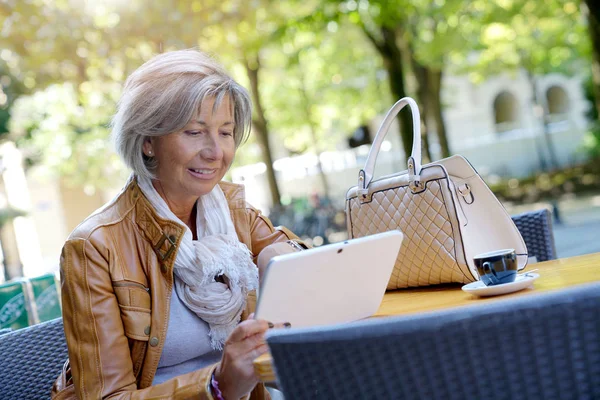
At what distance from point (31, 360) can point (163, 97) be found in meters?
1.11

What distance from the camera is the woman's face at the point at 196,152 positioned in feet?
8.27

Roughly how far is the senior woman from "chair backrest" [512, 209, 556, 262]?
4.44 feet

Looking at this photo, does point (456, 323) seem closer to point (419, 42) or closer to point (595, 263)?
point (595, 263)

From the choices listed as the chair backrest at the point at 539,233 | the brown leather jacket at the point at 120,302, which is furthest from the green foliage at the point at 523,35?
the brown leather jacket at the point at 120,302

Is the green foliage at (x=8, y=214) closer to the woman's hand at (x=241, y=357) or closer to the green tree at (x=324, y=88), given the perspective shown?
the green tree at (x=324, y=88)

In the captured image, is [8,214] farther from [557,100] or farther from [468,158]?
[557,100]

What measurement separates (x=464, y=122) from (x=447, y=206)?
4209 cm

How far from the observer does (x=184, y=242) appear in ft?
8.16

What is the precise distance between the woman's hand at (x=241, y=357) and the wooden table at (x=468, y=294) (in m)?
0.06

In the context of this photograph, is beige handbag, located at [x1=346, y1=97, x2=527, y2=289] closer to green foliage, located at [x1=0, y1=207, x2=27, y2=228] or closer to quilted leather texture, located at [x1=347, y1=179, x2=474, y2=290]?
quilted leather texture, located at [x1=347, y1=179, x2=474, y2=290]

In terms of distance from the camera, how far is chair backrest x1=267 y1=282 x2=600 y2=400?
1.25 m

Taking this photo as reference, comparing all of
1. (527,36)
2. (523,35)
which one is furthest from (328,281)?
(527,36)

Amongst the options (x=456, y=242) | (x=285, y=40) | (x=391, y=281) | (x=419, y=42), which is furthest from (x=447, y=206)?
(x=419, y=42)

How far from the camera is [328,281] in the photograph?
1.86m
